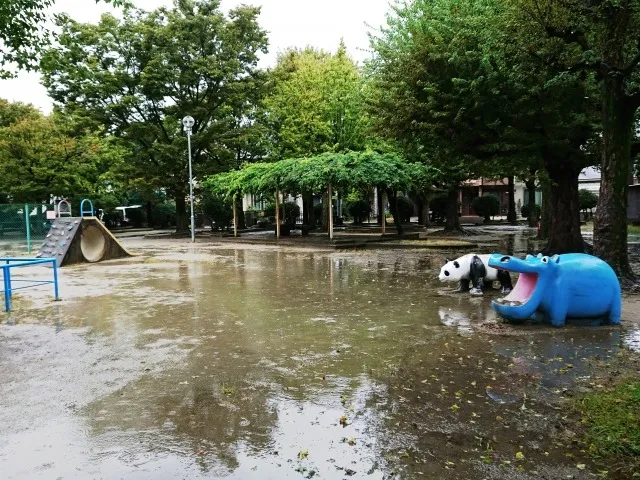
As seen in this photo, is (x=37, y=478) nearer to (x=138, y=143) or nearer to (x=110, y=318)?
(x=110, y=318)

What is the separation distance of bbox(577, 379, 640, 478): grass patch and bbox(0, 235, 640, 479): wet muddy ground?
0.54 ft

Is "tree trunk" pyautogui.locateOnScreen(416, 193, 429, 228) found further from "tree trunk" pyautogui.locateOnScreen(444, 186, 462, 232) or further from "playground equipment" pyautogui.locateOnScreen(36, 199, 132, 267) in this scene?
"playground equipment" pyautogui.locateOnScreen(36, 199, 132, 267)

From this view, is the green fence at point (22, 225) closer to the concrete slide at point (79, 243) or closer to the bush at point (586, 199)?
the concrete slide at point (79, 243)

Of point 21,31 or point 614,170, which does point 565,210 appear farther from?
point 21,31

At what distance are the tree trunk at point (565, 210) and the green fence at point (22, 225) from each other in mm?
20319

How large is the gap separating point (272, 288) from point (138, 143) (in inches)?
920

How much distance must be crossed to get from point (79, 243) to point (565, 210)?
14.8 metres

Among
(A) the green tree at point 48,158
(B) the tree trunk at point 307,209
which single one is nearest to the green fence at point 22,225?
(A) the green tree at point 48,158

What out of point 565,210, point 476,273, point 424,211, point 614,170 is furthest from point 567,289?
point 424,211

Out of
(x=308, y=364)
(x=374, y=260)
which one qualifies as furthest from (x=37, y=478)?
(x=374, y=260)

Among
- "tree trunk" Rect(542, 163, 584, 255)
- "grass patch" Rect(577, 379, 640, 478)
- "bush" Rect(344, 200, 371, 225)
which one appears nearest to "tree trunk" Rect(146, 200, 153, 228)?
"bush" Rect(344, 200, 371, 225)

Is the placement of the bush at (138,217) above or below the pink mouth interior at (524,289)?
above

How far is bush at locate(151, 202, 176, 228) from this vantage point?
41.5m

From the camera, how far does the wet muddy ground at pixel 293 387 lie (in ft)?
11.4
